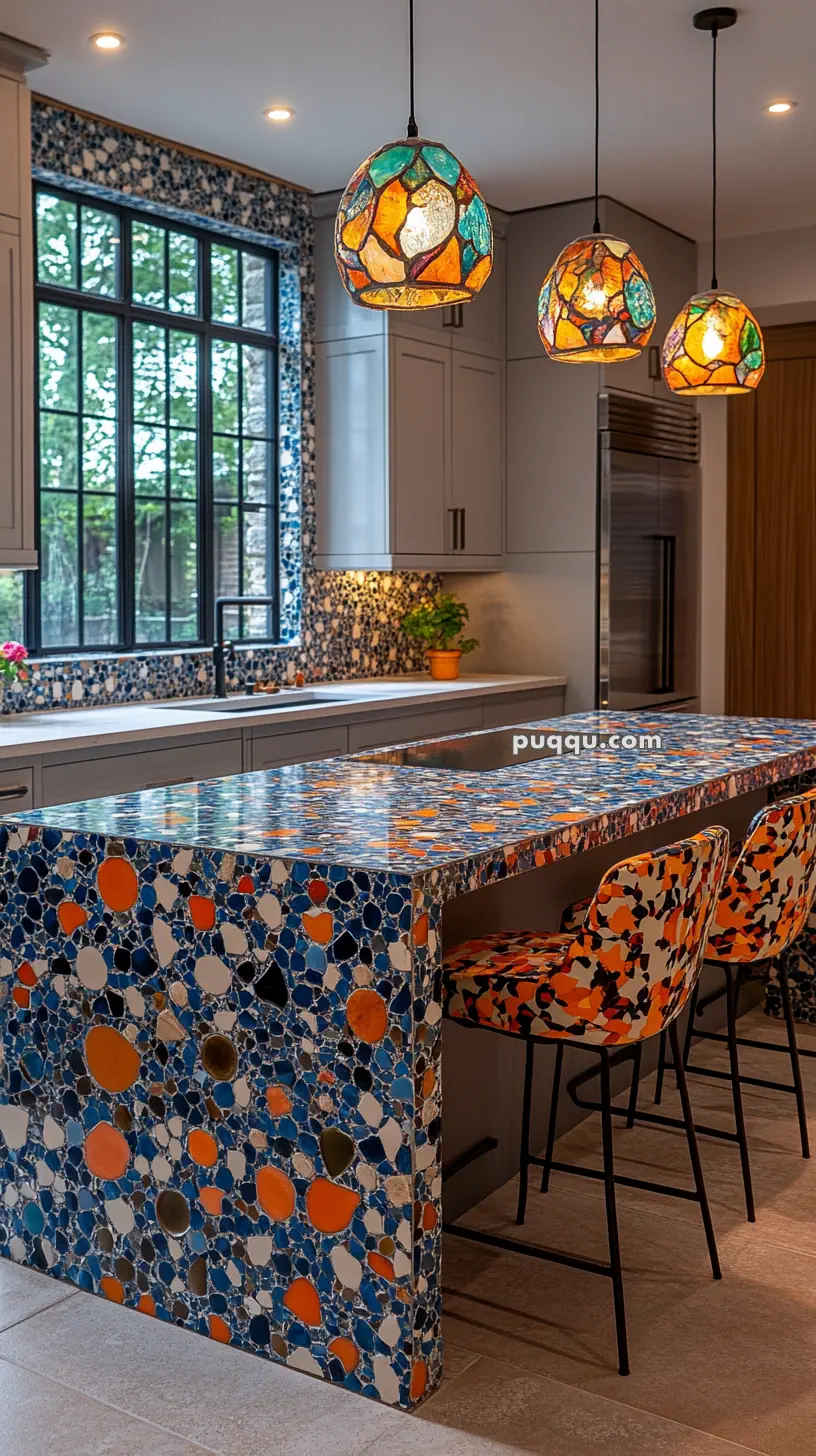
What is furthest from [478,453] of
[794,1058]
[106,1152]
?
[106,1152]

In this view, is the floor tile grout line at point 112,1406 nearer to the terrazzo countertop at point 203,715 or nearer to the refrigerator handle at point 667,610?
the terrazzo countertop at point 203,715

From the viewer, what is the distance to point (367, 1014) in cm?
218

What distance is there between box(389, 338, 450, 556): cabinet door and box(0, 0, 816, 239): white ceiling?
2.48 ft

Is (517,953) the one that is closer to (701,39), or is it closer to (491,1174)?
(491,1174)

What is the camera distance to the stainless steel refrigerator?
20.1ft

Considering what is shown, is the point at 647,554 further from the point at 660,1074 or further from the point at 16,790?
the point at 16,790

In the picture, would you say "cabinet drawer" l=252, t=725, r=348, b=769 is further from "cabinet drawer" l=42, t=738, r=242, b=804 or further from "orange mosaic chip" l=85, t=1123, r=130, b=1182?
"orange mosaic chip" l=85, t=1123, r=130, b=1182

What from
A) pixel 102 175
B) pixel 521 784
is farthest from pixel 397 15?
pixel 521 784

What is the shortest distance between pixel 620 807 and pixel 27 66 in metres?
3.05

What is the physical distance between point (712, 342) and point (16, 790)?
2181mm

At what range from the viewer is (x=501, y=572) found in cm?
649

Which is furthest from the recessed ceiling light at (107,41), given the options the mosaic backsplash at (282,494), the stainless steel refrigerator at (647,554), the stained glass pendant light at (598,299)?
the stainless steel refrigerator at (647,554)

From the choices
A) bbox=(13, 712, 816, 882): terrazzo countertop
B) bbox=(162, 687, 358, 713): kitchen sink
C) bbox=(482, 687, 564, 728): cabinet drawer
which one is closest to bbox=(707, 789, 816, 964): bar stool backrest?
bbox=(13, 712, 816, 882): terrazzo countertop

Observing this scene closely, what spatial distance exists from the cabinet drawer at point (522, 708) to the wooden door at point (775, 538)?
66.1 inches
